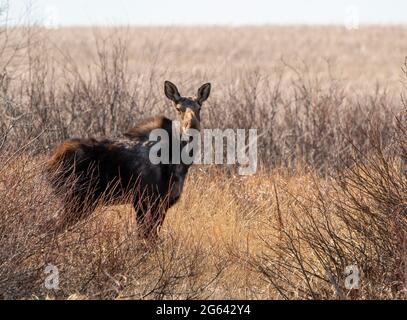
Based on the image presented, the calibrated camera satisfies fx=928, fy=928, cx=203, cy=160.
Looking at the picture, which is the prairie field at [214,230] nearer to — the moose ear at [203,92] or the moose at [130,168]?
the moose at [130,168]

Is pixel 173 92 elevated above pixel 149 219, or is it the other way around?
pixel 173 92

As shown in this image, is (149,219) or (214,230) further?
(214,230)

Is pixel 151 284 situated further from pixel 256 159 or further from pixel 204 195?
pixel 256 159

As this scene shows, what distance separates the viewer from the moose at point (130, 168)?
9.55 metres

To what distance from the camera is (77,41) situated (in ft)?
227

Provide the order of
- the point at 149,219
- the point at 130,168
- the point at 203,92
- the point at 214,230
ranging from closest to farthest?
1. the point at 149,219
2. the point at 130,168
3. the point at 214,230
4. the point at 203,92

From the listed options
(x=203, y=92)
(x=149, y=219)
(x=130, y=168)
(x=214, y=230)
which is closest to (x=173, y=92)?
(x=203, y=92)

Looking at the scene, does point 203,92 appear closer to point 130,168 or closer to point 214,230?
point 130,168

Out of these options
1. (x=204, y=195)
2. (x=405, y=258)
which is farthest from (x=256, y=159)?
(x=405, y=258)

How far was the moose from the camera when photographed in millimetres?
9555

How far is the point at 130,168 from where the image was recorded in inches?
400

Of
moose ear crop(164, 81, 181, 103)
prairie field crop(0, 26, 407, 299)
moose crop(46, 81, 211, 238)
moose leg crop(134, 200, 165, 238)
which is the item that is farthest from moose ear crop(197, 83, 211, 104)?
moose leg crop(134, 200, 165, 238)

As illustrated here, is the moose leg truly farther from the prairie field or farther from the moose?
the prairie field
